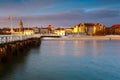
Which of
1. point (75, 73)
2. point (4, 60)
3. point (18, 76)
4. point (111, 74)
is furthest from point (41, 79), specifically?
point (4, 60)

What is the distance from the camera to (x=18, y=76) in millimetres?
22828

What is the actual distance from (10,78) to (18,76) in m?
1.07

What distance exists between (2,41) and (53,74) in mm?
9477

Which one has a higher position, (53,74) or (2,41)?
(2,41)

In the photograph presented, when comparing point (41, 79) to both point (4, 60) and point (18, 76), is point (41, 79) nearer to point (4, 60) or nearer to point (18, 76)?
point (18, 76)

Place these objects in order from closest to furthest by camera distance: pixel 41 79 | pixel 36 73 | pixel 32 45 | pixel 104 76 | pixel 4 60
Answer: pixel 41 79 < pixel 104 76 < pixel 36 73 < pixel 4 60 < pixel 32 45

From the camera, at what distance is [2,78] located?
21.6 meters

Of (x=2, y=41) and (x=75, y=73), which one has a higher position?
(x=2, y=41)

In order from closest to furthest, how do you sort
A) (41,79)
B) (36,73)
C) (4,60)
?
(41,79) → (36,73) → (4,60)

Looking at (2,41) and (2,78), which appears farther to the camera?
(2,41)

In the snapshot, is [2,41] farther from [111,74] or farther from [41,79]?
[111,74]

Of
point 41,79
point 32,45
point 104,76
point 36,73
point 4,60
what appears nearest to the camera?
point 41,79

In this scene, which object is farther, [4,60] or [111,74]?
[4,60]

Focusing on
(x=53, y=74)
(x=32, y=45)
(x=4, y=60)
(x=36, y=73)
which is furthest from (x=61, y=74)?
(x=32, y=45)
